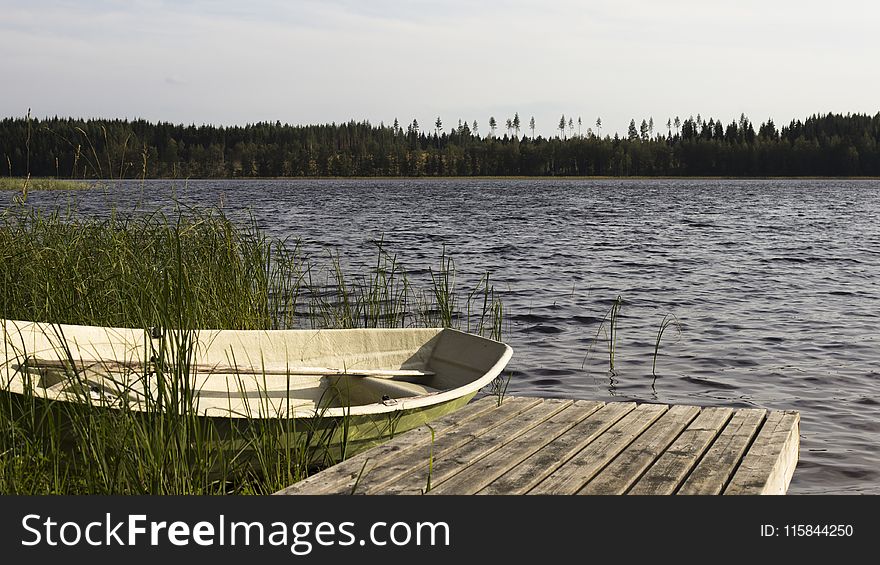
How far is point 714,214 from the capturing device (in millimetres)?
41844

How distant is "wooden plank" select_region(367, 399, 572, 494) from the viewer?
397cm

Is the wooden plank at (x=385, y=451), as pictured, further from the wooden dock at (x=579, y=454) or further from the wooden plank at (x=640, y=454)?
the wooden plank at (x=640, y=454)

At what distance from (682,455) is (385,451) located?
57.6 inches

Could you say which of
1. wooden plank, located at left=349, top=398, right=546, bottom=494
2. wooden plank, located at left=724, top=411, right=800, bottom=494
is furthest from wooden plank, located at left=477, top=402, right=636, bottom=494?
wooden plank, located at left=724, top=411, right=800, bottom=494

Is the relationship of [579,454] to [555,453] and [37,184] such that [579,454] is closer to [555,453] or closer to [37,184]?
[555,453]

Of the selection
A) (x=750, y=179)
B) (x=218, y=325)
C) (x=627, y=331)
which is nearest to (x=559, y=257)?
(x=627, y=331)

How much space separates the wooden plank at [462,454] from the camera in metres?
3.97

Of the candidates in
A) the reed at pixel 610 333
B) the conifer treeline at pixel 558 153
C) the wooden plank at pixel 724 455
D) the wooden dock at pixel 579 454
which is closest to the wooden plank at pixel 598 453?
the wooden dock at pixel 579 454

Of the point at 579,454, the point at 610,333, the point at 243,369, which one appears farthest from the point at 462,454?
the point at 610,333

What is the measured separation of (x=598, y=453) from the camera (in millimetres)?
4461

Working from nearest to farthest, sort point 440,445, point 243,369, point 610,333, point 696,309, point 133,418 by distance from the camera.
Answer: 1. point 133,418
2. point 440,445
3. point 243,369
4. point 610,333
5. point 696,309

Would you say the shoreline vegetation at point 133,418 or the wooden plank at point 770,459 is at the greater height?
the shoreline vegetation at point 133,418

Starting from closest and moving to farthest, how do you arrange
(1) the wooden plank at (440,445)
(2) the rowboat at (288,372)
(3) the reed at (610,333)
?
(1) the wooden plank at (440,445), (2) the rowboat at (288,372), (3) the reed at (610,333)
